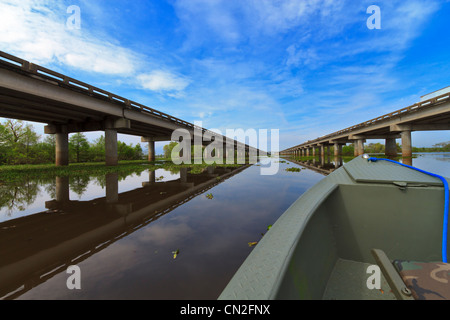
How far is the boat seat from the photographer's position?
1.35 m

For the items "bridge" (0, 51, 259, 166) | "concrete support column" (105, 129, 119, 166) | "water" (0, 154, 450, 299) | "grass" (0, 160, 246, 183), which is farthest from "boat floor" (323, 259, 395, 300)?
"concrete support column" (105, 129, 119, 166)

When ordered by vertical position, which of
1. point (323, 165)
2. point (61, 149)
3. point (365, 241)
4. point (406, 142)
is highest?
point (406, 142)

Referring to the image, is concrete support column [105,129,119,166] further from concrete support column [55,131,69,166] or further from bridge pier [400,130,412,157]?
bridge pier [400,130,412,157]

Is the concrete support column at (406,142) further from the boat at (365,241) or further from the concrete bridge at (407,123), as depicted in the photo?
the boat at (365,241)

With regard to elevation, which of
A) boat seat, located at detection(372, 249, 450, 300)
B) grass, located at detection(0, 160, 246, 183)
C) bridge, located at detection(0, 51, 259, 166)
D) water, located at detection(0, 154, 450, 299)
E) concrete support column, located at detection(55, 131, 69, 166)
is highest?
bridge, located at detection(0, 51, 259, 166)

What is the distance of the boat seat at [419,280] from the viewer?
53.2 inches

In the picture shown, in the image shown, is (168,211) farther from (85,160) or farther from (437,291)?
(85,160)

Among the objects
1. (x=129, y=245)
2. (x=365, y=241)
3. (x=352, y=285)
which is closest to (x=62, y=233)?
(x=129, y=245)

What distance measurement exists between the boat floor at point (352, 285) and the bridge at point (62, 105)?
16.9 meters

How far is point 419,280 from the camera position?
148 centimetres

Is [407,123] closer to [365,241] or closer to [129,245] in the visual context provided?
[365,241]

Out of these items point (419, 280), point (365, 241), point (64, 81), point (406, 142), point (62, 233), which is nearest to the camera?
point (419, 280)

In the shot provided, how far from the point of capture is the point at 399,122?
22.7 m

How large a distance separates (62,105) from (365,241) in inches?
775
